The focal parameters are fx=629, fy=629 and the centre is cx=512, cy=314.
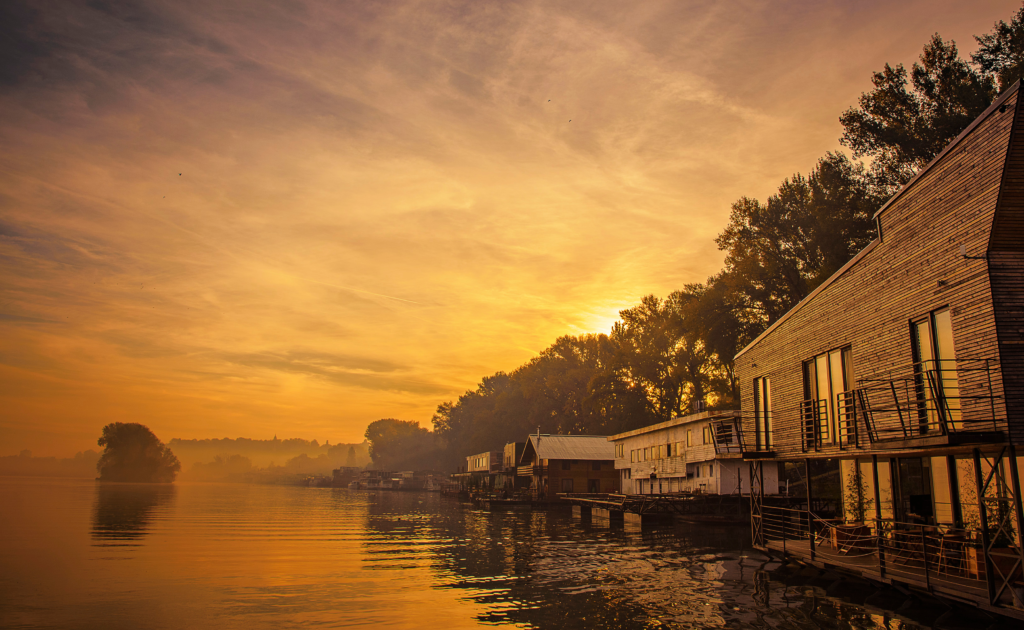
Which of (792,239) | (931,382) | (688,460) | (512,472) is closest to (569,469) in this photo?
(512,472)

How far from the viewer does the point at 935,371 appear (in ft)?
51.0

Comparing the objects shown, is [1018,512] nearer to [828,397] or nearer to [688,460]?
[828,397]

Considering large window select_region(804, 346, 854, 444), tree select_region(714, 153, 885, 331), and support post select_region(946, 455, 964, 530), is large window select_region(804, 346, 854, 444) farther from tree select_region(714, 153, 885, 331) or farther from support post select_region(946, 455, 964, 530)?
tree select_region(714, 153, 885, 331)

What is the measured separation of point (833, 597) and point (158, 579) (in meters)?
23.6

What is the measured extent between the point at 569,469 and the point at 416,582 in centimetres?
5078

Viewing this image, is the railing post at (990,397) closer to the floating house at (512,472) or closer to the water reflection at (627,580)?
the water reflection at (627,580)

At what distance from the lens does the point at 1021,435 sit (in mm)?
13297

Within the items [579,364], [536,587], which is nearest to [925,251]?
[536,587]

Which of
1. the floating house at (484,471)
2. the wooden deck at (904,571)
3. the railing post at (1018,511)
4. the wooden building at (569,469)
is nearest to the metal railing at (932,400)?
the railing post at (1018,511)

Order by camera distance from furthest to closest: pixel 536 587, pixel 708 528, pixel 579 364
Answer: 1. pixel 579 364
2. pixel 708 528
3. pixel 536 587

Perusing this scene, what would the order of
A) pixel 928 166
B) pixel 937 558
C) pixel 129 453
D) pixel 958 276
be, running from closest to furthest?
pixel 958 276 → pixel 937 558 → pixel 928 166 → pixel 129 453

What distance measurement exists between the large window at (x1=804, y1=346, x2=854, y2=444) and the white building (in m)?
12.9

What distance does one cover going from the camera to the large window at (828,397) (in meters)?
19.7

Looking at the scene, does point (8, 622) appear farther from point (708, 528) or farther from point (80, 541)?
point (708, 528)
